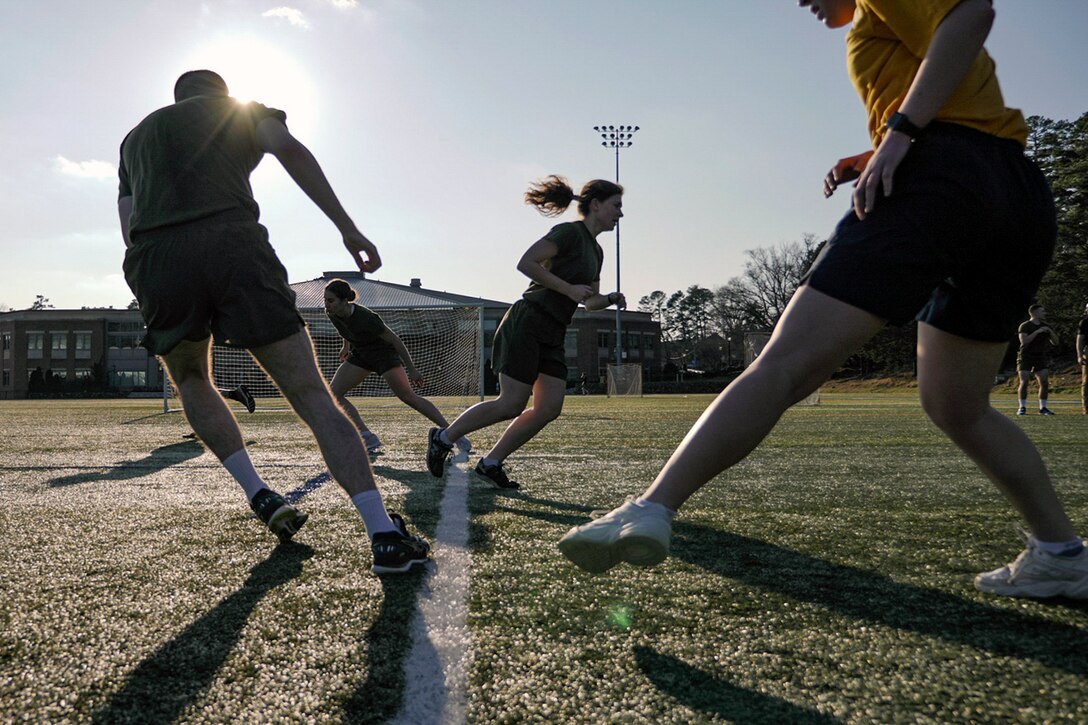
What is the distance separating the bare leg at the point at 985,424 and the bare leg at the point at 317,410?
1835 mm

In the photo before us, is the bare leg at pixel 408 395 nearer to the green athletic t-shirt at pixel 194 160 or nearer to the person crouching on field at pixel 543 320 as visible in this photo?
the person crouching on field at pixel 543 320

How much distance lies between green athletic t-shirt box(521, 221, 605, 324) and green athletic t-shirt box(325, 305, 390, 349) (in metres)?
3.36

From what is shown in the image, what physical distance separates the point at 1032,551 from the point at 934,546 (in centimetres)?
69

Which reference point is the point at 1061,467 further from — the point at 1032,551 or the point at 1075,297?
the point at 1075,297

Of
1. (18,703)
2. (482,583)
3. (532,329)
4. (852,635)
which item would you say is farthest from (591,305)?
(18,703)

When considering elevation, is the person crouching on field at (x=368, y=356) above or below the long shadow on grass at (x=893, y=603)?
above

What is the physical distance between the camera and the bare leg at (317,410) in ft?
9.33

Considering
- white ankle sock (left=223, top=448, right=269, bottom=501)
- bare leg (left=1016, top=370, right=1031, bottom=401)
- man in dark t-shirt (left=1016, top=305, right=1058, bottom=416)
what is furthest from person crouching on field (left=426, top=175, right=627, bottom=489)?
bare leg (left=1016, top=370, right=1031, bottom=401)

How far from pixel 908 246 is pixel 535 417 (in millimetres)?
3462

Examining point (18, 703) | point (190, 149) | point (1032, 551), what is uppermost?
point (190, 149)

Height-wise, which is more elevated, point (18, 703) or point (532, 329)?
point (532, 329)

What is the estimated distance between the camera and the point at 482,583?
2.44 m

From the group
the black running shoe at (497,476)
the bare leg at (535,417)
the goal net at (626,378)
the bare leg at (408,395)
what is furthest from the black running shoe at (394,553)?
the goal net at (626,378)

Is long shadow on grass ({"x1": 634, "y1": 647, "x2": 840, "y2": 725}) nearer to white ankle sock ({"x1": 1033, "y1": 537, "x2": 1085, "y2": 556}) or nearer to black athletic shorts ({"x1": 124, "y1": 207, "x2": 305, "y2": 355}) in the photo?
white ankle sock ({"x1": 1033, "y1": 537, "x2": 1085, "y2": 556})
